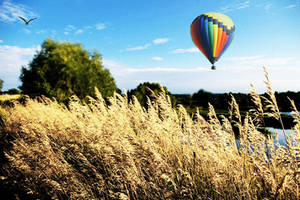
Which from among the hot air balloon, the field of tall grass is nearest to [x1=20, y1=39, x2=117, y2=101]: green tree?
the field of tall grass

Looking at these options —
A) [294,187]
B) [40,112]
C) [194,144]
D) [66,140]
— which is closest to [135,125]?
[194,144]

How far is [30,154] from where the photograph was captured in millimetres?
2828

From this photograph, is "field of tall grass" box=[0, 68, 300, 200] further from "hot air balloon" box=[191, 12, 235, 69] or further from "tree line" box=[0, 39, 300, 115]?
A: "hot air balloon" box=[191, 12, 235, 69]

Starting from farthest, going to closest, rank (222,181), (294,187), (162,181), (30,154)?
(30,154), (162,181), (222,181), (294,187)

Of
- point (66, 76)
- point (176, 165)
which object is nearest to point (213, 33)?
point (66, 76)

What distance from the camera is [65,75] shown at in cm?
1192

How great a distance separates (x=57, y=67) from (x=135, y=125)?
10.6m

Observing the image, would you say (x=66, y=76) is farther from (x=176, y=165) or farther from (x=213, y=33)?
(x=213, y=33)

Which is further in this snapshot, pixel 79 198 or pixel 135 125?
Result: pixel 135 125

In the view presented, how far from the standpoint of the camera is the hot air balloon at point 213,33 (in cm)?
1878

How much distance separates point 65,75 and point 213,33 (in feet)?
50.3

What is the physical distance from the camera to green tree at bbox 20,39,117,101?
11406 mm

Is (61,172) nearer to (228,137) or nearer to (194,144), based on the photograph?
(194,144)

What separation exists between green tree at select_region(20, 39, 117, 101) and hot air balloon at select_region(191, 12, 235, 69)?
12.4 m
